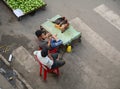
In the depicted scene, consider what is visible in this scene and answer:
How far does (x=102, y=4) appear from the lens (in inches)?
501

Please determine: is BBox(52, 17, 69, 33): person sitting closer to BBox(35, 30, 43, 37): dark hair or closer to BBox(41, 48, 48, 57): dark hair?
BBox(35, 30, 43, 37): dark hair

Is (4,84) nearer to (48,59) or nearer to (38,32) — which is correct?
(48,59)

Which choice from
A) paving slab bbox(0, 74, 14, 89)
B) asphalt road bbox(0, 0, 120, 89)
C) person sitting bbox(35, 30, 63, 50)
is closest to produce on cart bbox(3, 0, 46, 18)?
asphalt road bbox(0, 0, 120, 89)

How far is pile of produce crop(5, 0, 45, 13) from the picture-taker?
39.3ft

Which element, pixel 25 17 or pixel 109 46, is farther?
pixel 25 17

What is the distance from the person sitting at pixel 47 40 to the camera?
10453 mm

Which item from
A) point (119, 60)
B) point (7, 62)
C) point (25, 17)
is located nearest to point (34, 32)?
point (25, 17)

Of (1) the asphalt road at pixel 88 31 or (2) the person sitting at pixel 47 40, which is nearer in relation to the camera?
(2) the person sitting at pixel 47 40

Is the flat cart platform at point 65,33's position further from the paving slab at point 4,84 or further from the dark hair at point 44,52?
the paving slab at point 4,84

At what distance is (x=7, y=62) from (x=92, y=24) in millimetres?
3547

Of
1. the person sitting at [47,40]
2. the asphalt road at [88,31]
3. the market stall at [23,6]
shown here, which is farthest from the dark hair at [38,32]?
the market stall at [23,6]

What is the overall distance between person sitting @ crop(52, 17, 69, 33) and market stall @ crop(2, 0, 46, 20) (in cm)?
116

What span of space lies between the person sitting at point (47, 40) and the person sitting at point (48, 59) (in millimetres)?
628

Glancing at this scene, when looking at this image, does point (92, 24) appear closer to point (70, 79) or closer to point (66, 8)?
point (66, 8)
